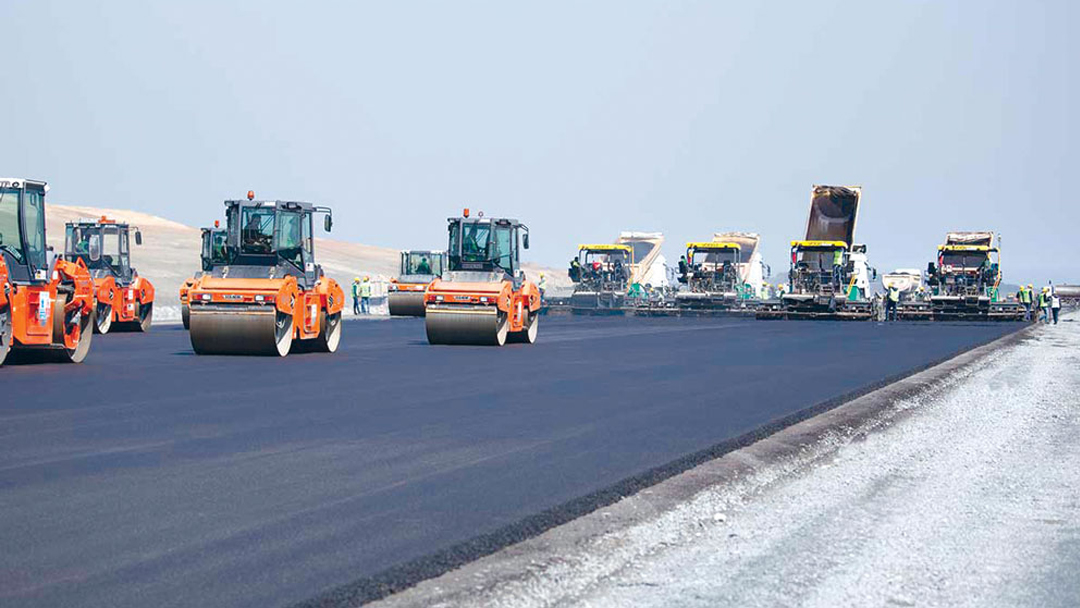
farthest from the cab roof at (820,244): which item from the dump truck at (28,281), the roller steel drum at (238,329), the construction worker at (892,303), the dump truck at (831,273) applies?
the dump truck at (28,281)

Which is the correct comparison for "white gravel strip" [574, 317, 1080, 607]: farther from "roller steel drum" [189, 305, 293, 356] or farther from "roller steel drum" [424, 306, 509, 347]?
"roller steel drum" [424, 306, 509, 347]

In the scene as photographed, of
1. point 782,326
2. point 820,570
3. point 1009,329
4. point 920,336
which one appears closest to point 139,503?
point 820,570

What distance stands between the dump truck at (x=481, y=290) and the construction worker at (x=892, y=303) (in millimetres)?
22169

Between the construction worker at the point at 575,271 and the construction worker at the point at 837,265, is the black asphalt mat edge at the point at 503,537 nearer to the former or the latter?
the construction worker at the point at 837,265

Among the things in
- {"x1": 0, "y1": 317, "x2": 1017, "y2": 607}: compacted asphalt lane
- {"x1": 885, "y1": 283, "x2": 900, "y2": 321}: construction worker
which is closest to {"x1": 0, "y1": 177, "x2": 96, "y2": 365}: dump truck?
{"x1": 0, "y1": 317, "x2": 1017, "y2": 607}: compacted asphalt lane

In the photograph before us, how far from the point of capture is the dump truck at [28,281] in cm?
Result: 1795

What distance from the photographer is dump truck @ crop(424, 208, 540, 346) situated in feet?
80.8

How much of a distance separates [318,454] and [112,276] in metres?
21.6

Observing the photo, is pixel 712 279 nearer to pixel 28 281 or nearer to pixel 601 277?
pixel 601 277

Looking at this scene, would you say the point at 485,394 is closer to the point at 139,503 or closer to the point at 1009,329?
the point at 139,503

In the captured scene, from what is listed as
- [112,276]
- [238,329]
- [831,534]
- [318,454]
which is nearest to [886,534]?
[831,534]

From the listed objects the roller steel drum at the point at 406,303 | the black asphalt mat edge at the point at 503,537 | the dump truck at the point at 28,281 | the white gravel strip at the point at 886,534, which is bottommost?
the white gravel strip at the point at 886,534

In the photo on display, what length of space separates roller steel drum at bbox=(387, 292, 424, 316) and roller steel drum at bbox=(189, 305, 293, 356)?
971 inches

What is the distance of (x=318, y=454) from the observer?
1027cm
